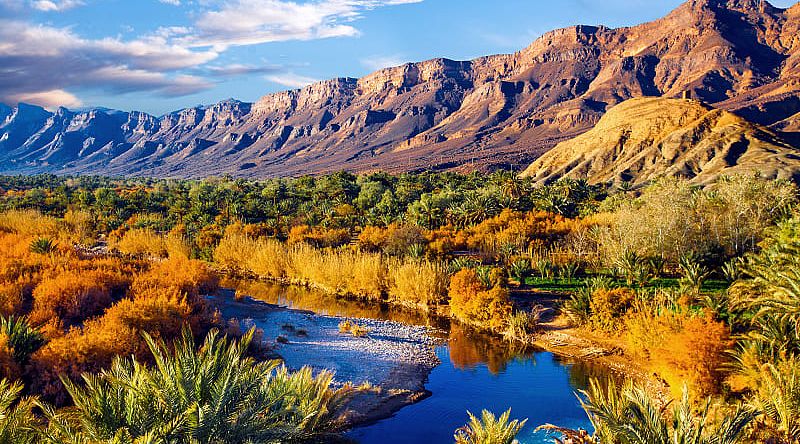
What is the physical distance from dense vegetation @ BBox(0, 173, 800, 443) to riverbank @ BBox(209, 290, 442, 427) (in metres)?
1.49

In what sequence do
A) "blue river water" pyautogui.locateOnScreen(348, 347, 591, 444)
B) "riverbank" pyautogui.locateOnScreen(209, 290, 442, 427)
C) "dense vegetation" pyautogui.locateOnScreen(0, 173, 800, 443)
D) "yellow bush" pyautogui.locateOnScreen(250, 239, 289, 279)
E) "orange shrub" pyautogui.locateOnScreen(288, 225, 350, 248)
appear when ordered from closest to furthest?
"dense vegetation" pyautogui.locateOnScreen(0, 173, 800, 443)
"blue river water" pyautogui.locateOnScreen(348, 347, 591, 444)
"riverbank" pyautogui.locateOnScreen(209, 290, 442, 427)
"yellow bush" pyautogui.locateOnScreen(250, 239, 289, 279)
"orange shrub" pyautogui.locateOnScreen(288, 225, 350, 248)

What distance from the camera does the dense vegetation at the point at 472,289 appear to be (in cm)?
846

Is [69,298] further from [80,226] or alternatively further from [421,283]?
[80,226]

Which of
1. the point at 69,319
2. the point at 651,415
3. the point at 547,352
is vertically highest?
the point at 651,415

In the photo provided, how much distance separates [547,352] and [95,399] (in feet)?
51.9

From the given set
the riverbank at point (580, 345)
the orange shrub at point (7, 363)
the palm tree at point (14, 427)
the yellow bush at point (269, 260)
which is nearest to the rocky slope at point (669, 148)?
the riverbank at point (580, 345)

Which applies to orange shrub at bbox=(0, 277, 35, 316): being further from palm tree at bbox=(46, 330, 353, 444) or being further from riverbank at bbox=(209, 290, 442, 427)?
palm tree at bbox=(46, 330, 353, 444)

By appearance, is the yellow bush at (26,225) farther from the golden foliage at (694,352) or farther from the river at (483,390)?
the golden foliage at (694,352)

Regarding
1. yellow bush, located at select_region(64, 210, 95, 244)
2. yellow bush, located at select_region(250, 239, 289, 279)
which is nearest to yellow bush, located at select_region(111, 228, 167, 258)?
yellow bush, located at select_region(64, 210, 95, 244)

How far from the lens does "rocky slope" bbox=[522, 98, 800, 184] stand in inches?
2872

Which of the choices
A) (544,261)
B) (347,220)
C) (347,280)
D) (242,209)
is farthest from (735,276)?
(242,209)

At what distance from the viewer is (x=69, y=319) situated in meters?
18.3

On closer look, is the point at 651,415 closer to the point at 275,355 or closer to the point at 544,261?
the point at 275,355

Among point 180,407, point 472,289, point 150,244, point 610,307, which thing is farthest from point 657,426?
point 150,244
